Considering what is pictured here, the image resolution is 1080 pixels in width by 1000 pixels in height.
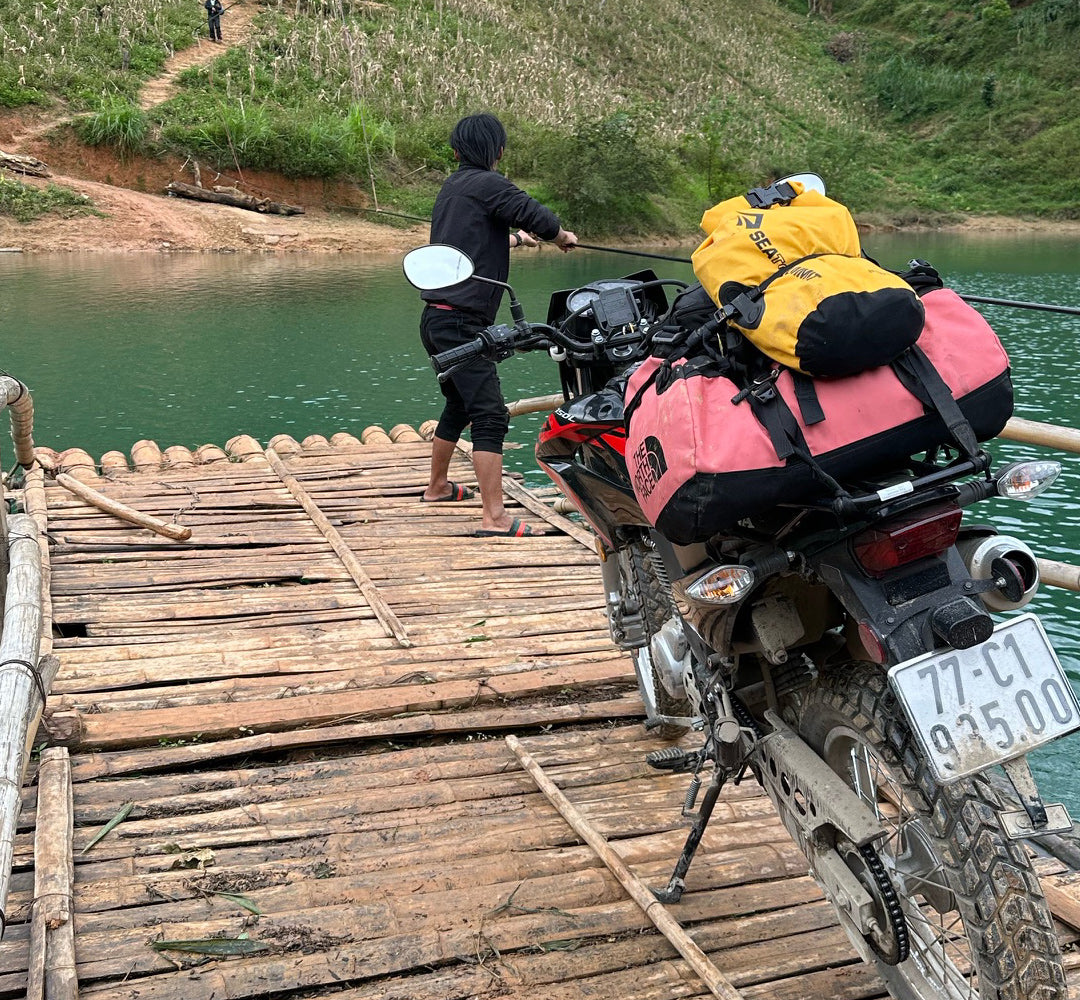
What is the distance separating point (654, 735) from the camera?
3.62 metres

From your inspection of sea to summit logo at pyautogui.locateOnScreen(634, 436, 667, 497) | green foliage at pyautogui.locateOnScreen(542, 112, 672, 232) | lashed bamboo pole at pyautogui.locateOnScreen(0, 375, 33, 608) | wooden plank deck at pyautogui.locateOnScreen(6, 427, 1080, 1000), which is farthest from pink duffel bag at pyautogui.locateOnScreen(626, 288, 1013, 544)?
green foliage at pyautogui.locateOnScreen(542, 112, 672, 232)

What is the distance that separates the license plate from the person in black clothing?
323 centimetres

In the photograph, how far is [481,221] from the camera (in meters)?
5.21

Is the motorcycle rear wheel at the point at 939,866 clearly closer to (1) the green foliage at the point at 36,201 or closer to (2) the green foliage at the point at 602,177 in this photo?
(1) the green foliage at the point at 36,201

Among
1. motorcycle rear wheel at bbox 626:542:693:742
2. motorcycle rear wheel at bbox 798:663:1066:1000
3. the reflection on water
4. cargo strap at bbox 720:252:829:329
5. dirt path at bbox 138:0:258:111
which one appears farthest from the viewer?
dirt path at bbox 138:0:258:111

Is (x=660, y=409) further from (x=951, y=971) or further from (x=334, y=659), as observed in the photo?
(x=334, y=659)

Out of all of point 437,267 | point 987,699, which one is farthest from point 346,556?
point 987,699

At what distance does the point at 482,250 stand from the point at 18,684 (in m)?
3.35

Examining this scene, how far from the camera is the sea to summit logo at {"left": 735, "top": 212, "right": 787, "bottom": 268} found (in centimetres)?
210

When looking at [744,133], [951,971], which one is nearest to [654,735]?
[951,971]

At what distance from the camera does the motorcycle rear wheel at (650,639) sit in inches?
120

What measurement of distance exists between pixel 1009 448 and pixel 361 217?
20.3 meters

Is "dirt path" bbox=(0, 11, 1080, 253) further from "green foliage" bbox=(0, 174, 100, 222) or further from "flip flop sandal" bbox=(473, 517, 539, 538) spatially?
"flip flop sandal" bbox=(473, 517, 539, 538)

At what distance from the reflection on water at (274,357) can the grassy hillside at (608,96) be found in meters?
6.63
